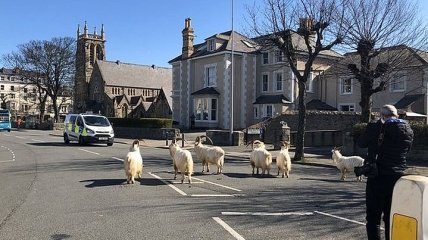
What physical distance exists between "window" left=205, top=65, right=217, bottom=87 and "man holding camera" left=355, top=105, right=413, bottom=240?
144 ft

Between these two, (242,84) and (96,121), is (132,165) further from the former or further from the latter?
(242,84)

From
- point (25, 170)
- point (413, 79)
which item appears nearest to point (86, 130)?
point (25, 170)

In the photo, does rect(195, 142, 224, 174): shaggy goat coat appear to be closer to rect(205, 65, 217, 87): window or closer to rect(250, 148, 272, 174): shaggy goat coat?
rect(250, 148, 272, 174): shaggy goat coat

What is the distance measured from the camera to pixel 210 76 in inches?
2007

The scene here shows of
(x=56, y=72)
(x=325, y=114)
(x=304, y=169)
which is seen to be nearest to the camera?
(x=304, y=169)

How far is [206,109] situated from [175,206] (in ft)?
132

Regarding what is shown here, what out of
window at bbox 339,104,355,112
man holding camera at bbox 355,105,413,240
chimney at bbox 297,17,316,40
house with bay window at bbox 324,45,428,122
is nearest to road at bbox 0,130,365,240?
man holding camera at bbox 355,105,413,240

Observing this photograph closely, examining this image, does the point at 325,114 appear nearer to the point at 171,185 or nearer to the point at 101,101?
the point at 171,185

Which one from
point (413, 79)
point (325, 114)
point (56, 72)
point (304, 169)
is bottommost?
point (304, 169)

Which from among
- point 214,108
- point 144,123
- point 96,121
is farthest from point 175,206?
point 214,108

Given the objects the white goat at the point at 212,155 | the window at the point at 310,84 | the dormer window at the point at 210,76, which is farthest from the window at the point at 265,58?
the white goat at the point at 212,155

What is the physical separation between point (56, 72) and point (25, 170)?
65605mm

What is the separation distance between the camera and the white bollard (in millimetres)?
4262

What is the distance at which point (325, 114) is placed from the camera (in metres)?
35.1
